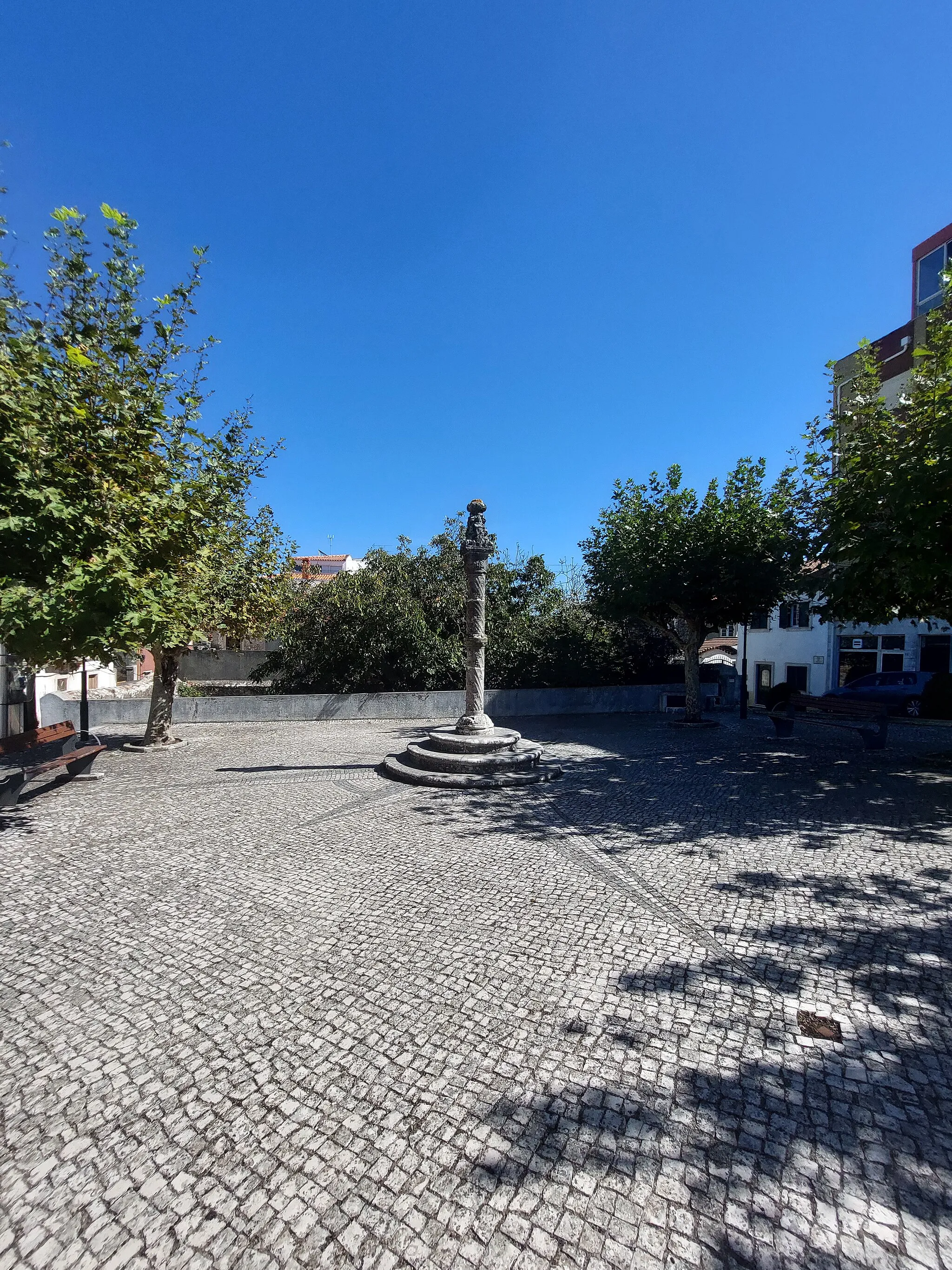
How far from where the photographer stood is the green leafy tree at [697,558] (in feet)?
40.6

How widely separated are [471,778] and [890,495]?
6496 mm

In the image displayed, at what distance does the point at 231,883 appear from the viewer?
4.76 meters

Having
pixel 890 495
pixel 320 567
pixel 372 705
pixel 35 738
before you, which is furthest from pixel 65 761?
pixel 320 567

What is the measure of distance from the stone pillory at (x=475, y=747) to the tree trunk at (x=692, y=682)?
5.82 meters

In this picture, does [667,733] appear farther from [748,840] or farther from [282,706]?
[282,706]

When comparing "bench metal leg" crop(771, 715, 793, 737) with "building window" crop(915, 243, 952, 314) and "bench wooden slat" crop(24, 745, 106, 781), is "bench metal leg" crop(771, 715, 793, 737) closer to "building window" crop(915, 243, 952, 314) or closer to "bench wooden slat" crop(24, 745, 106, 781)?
"bench wooden slat" crop(24, 745, 106, 781)

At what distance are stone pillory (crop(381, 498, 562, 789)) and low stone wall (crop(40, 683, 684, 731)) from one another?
17.0 ft

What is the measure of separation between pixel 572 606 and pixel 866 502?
1063 cm

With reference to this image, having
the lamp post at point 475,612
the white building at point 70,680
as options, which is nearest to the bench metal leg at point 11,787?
the white building at point 70,680

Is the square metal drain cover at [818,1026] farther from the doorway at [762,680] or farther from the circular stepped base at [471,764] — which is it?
the doorway at [762,680]

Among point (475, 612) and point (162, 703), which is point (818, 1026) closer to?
point (475, 612)

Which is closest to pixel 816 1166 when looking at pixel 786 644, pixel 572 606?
pixel 572 606

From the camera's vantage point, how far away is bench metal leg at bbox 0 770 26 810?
234 inches

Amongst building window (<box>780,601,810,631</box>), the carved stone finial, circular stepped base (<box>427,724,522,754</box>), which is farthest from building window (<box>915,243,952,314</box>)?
circular stepped base (<box>427,724,522,754</box>)
